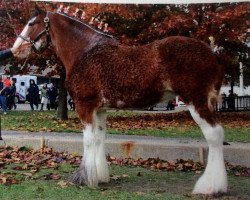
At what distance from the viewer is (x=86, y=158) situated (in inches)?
135

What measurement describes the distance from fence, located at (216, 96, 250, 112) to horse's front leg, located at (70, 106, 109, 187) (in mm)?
726

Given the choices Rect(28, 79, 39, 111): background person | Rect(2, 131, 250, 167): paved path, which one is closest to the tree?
Rect(28, 79, 39, 111): background person

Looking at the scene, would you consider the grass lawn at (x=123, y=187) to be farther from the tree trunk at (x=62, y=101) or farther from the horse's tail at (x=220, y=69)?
the horse's tail at (x=220, y=69)

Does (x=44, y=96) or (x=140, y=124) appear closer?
(x=44, y=96)

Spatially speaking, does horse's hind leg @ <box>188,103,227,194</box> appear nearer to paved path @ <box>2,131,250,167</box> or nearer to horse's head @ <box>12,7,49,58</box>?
paved path @ <box>2,131,250,167</box>

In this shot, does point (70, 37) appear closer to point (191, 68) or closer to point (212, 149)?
point (191, 68)

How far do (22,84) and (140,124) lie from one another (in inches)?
31.6

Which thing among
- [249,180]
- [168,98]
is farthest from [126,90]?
[249,180]

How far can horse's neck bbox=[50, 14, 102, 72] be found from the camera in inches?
138

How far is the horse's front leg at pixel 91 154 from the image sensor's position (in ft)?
11.2

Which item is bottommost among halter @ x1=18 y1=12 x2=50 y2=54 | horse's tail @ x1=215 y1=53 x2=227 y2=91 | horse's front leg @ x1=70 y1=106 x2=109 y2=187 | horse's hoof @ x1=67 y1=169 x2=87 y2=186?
horse's hoof @ x1=67 y1=169 x2=87 y2=186

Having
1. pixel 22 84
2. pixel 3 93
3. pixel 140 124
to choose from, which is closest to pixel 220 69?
pixel 140 124

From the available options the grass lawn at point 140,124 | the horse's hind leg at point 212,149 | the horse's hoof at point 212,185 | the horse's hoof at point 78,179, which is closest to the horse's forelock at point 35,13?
the grass lawn at point 140,124

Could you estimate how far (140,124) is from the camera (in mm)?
3801
